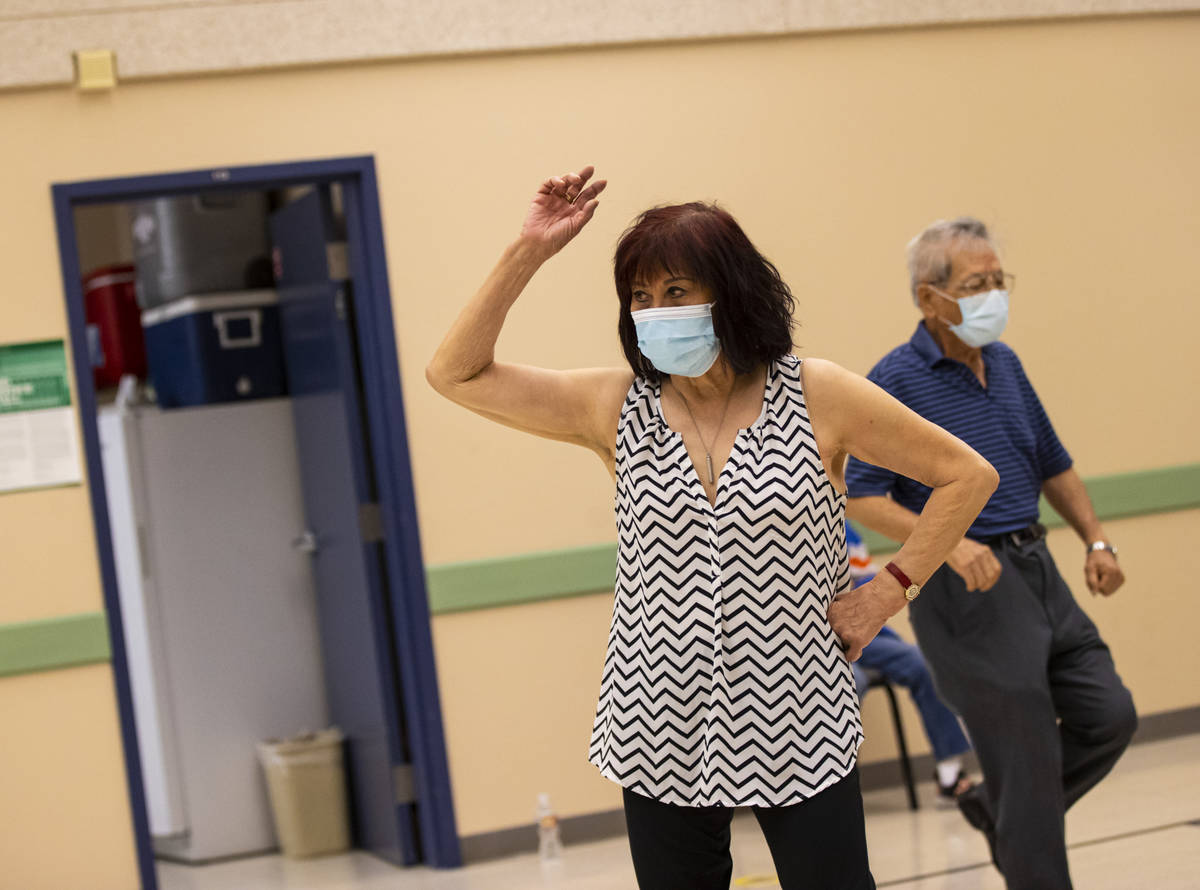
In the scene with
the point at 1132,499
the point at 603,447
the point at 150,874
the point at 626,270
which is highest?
the point at 626,270

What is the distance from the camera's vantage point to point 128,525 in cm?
539

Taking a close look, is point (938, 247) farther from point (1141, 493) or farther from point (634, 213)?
point (1141, 493)

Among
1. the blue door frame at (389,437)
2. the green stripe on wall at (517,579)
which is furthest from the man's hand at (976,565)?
the blue door frame at (389,437)

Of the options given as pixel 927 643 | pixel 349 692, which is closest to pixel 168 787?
pixel 349 692

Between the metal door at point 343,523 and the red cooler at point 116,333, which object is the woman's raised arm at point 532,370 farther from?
the red cooler at point 116,333

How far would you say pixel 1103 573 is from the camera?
318cm

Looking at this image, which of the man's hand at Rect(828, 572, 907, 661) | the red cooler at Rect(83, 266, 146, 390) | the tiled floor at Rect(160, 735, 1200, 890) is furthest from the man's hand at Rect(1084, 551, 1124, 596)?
the red cooler at Rect(83, 266, 146, 390)

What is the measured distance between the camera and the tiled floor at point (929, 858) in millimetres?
3859

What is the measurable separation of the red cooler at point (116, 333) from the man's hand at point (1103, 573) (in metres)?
4.18

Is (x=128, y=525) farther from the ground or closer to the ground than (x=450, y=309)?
closer to the ground

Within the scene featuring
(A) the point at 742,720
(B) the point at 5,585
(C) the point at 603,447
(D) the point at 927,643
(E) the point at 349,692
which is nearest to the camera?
(A) the point at 742,720

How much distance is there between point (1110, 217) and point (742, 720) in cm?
385

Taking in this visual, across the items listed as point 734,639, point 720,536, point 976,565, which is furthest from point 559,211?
point 976,565

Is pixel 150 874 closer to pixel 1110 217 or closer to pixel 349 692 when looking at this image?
pixel 349 692
